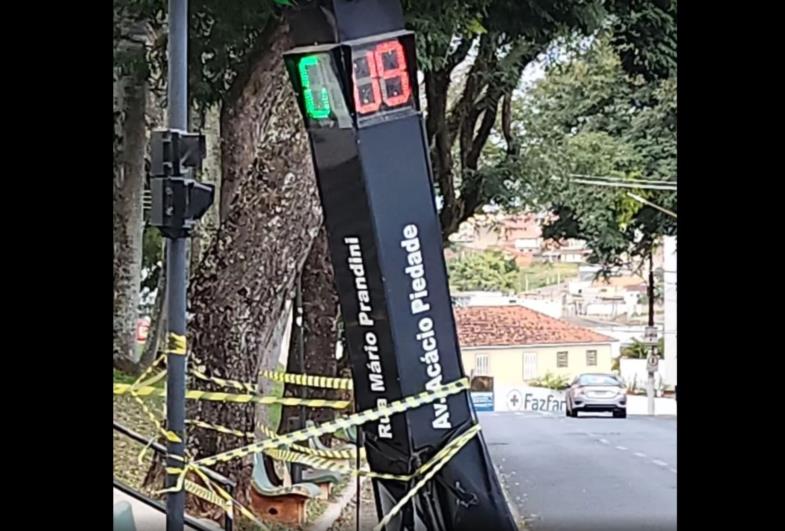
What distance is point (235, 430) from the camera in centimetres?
247

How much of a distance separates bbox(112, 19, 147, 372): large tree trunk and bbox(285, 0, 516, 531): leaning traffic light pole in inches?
16.1

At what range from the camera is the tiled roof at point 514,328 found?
7.84 ft

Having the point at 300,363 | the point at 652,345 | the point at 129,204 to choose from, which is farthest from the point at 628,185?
the point at 129,204

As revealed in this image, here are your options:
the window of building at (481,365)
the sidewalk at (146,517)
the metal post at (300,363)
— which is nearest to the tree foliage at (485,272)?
the window of building at (481,365)

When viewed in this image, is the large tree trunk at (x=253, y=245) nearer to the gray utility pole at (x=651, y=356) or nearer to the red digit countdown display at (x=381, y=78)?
the red digit countdown display at (x=381, y=78)

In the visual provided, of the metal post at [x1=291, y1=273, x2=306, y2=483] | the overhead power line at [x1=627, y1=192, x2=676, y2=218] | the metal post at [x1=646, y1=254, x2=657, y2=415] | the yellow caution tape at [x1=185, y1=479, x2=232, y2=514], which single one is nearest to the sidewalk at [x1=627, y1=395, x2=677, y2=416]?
the metal post at [x1=646, y1=254, x2=657, y2=415]

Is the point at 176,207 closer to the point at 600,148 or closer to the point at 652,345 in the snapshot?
the point at 600,148

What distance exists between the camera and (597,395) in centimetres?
240

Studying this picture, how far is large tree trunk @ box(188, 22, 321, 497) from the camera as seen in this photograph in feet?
7.98

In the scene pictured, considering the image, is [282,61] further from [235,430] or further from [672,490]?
[672,490]

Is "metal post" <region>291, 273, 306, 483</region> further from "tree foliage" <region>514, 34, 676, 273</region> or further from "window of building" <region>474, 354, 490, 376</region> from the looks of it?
"tree foliage" <region>514, 34, 676, 273</region>

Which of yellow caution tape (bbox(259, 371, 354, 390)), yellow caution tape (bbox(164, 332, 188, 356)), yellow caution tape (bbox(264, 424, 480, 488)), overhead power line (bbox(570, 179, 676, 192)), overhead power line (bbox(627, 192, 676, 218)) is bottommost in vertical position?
yellow caution tape (bbox(264, 424, 480, 488))
